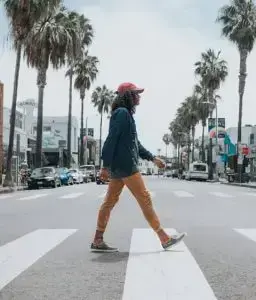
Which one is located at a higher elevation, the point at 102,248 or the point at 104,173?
the point at 104,173

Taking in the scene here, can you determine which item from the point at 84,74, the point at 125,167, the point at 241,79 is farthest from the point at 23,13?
the point at 84,74

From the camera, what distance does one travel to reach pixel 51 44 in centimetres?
3888

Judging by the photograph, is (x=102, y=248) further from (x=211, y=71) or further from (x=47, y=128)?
(x=47, y=128)

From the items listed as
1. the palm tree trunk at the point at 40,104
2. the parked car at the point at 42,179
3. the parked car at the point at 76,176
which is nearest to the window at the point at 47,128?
the parked car at the point at 76,176

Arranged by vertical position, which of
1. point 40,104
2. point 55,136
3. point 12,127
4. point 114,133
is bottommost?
point 114,133

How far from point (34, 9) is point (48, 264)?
26.3 meters

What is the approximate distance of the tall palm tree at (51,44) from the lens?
3844 cm

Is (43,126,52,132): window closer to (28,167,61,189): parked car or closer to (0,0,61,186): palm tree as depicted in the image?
(28,167,61,189): parked car

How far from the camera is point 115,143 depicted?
7.49 metres

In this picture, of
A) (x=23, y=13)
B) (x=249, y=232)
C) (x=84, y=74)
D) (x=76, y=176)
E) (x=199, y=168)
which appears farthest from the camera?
(x=199, y=168)

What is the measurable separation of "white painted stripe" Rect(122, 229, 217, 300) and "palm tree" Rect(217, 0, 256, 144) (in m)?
41.7

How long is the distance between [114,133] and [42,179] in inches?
1167

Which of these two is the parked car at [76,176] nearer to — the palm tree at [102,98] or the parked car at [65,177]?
the parked car at [65,177]

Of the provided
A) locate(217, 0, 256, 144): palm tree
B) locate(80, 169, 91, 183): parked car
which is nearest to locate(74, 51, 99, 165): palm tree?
locate(80, 169, 91, 183): parked car
